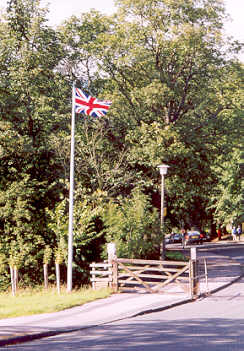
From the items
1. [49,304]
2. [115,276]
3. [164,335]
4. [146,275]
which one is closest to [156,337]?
[164,335]

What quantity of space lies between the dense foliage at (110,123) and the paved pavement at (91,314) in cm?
536

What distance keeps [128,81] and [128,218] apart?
12.0 metres

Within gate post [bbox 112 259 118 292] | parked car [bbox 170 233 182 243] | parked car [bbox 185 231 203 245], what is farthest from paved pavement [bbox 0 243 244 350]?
parked car [bbox 170 233 182 243]

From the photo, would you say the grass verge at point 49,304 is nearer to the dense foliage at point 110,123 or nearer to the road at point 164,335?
the road at point 164,335

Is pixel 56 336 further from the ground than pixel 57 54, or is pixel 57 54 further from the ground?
pixel 57 54

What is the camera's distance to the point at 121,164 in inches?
1171

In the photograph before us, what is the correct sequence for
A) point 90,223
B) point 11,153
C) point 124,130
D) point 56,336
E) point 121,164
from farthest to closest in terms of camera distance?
point 124,130 < point 121,164 < point 11,153 < point 90,223 < point 56,336

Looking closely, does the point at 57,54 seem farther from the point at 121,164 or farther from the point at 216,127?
the point at 216,127

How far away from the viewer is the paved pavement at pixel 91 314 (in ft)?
36.5

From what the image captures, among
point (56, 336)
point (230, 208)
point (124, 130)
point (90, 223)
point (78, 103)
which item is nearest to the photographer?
point (56, 336)

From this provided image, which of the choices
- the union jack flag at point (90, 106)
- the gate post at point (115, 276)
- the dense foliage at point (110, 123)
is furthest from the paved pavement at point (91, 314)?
the union jack flag at point (90, 106)

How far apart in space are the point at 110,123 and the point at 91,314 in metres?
18.8

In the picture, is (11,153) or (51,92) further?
(51,92)

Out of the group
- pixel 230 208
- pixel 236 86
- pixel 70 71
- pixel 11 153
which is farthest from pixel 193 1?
pixel 230 208
